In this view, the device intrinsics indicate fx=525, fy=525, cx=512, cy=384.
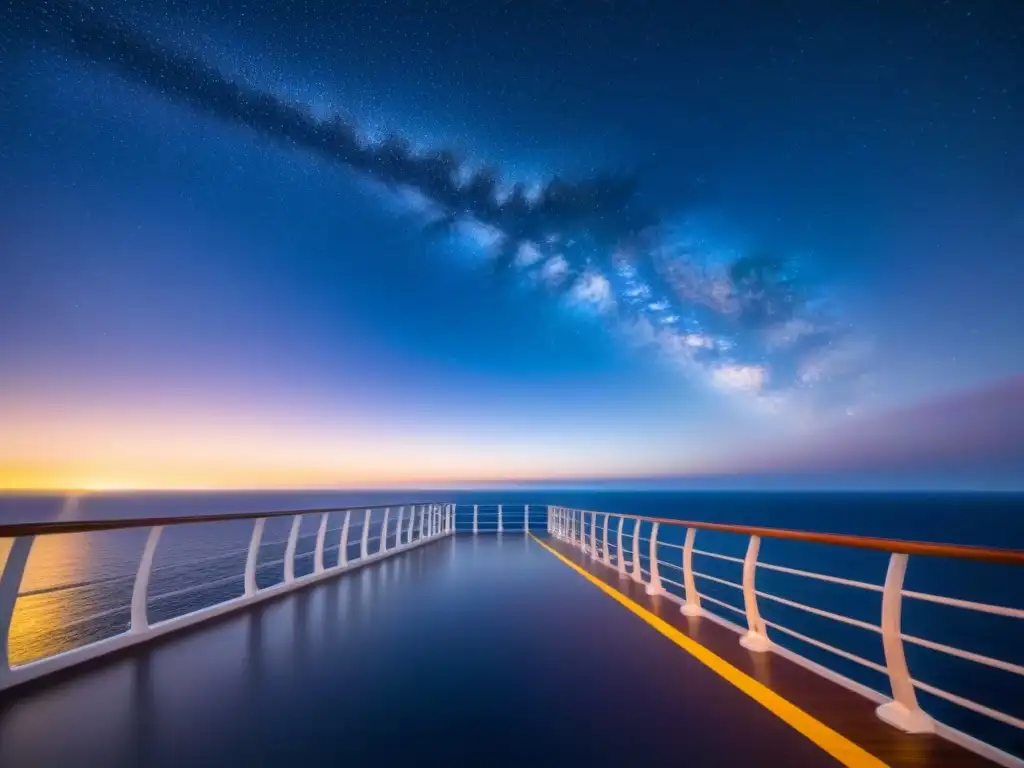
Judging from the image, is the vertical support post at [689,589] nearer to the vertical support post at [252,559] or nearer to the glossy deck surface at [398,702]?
the glossy deck surface at [398,702]

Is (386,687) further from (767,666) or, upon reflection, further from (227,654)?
(767,666)

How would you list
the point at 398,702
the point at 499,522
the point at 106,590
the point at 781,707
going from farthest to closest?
the point at 106,590, the point at 499,522, the point at 398,702, the point at 781,707

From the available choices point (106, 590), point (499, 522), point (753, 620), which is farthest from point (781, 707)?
point (106, 590)

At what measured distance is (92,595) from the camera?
25.9 meters

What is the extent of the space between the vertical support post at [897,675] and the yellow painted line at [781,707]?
388 millimetres

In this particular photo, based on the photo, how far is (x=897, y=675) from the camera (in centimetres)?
277

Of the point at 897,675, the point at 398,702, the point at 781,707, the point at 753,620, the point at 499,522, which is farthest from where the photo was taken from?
the point at 499,522

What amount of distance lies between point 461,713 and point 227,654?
222cm

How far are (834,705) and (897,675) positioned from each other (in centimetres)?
41

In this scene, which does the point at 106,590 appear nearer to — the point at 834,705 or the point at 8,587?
the point at 8,587

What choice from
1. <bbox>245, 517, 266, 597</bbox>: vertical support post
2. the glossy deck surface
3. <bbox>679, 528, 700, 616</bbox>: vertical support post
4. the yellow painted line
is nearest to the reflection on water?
<bbox>245, 517, 266, 597</bbox>: vertical support post

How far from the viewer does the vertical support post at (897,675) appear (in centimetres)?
265

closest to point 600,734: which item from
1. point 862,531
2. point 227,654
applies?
point 227,654

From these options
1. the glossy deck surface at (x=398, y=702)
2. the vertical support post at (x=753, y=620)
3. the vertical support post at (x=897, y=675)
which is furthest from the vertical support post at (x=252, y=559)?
the vertical support post at (x=897, y=675)
